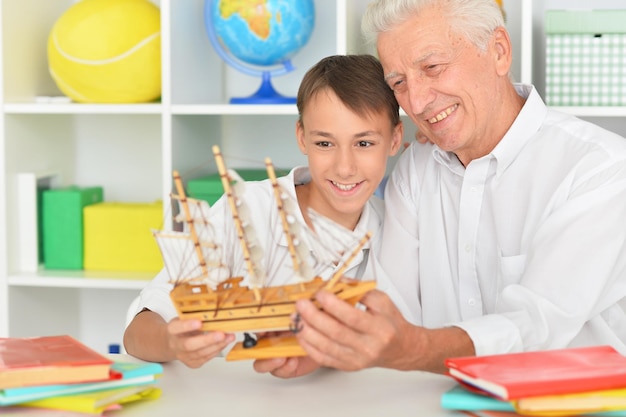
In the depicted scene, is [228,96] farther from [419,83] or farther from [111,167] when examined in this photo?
[419,83]

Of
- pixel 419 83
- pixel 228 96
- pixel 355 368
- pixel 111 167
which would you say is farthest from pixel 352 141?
pixel 111 167

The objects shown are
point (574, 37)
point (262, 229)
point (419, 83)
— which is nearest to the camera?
point (419, 83)

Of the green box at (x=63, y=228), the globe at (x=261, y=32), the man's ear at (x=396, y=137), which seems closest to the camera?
the man's ear at (x=396, y=137)

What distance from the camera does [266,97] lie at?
2.29m

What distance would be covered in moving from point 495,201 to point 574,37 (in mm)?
666

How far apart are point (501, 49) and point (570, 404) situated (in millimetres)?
816

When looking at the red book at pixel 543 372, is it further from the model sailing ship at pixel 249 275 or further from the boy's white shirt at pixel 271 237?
the boy's white shirt at pixel 271 237

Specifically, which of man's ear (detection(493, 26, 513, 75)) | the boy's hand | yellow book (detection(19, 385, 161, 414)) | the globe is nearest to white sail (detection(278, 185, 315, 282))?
the boy's hand

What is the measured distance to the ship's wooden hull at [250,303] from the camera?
104 cm

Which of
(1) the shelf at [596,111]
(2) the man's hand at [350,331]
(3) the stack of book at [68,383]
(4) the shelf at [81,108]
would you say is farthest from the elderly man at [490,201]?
(4) the shelf at [81,108]

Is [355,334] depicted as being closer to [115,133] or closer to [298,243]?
[298,243]

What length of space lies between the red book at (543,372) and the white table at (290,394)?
0.06 metres

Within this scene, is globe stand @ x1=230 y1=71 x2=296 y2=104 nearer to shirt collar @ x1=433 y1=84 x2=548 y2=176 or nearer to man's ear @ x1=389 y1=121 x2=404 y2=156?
man's ear @ x1=389 y1=121 x2=404 y2=156

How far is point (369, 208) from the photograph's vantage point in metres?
1.75
